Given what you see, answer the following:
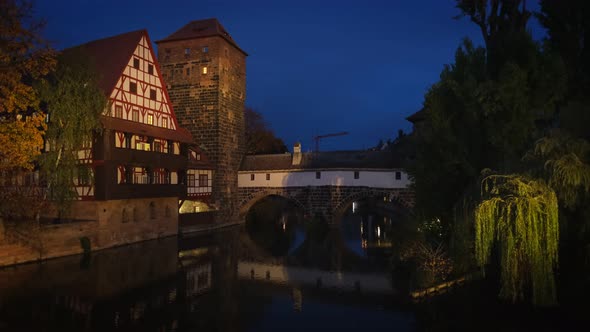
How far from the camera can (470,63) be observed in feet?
54.4

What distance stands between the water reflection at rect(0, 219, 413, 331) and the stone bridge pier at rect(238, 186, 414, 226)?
33.0ft

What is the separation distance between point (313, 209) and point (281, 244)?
648 centimetres

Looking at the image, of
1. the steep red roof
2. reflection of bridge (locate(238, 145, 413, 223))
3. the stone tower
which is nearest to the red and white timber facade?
the steep red roof

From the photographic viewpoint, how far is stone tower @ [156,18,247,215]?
111 ft

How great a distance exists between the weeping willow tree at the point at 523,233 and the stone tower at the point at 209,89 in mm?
25005

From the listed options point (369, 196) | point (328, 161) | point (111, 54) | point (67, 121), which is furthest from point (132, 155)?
point (369, 196)

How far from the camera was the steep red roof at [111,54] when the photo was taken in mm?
23422

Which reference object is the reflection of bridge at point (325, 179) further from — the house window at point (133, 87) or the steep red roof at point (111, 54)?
the steep red roof at point (111, 54)

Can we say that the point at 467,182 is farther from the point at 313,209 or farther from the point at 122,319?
the point at 313,209

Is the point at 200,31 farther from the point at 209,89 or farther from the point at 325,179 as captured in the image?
the point at 325,179

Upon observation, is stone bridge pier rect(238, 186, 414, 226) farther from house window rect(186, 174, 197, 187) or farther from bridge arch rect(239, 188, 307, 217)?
house window rect(186, 174, 197, 187)

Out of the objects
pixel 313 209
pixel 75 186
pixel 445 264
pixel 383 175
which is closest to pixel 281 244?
pixel 313 209

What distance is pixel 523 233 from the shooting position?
35.5 ft

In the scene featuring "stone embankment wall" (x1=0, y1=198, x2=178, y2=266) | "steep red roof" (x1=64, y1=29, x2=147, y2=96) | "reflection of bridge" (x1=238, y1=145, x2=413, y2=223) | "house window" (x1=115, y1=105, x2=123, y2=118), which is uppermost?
"steep red roof" (x1=64, y1=29, x2=147, y2=96)
